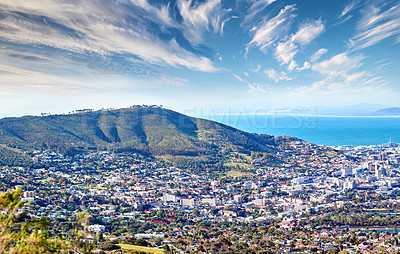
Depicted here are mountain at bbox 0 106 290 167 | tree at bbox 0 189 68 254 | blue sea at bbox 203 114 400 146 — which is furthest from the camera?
blue sea at bbox 203 114 400 146

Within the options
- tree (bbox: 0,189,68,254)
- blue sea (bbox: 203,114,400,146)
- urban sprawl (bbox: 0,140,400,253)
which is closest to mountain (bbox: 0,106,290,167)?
urban sprawl (bbox: 0,140,400,253)

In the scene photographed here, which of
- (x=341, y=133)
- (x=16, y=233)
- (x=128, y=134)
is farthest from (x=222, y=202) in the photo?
(x=341, y=133)

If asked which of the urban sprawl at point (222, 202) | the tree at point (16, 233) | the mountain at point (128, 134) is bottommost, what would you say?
the urban sprawl at point (222, 202)

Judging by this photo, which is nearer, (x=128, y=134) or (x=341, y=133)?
(x=128, y=134)

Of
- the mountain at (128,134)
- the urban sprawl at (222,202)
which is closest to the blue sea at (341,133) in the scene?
the mountain at (128,134)

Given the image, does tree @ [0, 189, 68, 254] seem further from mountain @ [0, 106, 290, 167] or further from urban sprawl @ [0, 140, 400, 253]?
mountain @ [0, 106, 290, 167]

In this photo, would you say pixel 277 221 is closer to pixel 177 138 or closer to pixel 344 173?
pixel 344 173

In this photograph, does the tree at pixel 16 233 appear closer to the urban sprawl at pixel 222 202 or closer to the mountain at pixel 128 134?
the urban sprawl at pixel 222 202

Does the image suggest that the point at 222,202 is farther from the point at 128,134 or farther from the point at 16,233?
the point at 128,134
